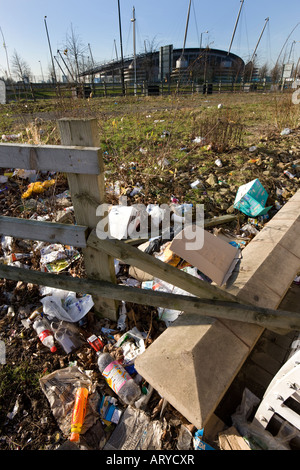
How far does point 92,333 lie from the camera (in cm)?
206

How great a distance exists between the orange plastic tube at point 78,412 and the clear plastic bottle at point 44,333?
1.46 ft

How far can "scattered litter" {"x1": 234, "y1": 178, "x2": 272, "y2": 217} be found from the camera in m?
3.24

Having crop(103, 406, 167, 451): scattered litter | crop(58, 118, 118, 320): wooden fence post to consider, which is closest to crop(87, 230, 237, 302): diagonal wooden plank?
crop(58, 118, 118, 320): wooden fence post

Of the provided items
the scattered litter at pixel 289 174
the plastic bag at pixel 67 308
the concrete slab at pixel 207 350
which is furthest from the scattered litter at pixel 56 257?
the scattered litter at pixel 289 174

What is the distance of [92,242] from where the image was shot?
1649 mm

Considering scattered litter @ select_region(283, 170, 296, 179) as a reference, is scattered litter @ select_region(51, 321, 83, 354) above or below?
below

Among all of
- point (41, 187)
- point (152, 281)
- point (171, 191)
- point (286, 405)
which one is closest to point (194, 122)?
point (171, 191)

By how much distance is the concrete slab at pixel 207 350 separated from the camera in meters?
1.37

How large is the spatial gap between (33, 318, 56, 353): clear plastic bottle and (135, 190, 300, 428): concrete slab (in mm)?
771

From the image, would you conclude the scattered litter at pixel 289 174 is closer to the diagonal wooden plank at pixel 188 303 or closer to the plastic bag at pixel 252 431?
the diagonal wooden plank at pixel 188 303

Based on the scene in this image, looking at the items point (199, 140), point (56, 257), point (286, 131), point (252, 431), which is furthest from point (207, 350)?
point (286, 131)

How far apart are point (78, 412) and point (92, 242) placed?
1.01 metres

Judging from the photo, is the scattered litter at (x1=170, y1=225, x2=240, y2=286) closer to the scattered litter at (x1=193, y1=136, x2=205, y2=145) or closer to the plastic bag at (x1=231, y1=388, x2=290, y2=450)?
the plastic bag at (x1=231, y1=388, x2=290, y2=450)
